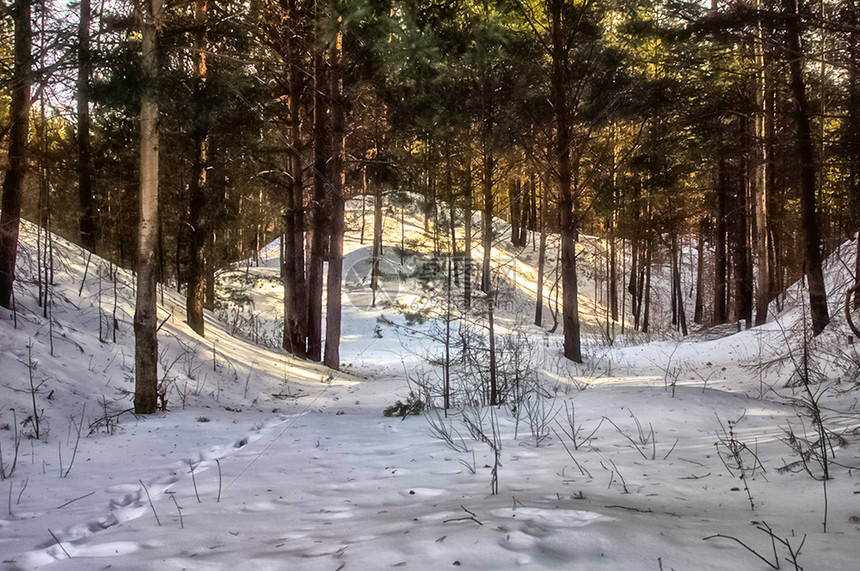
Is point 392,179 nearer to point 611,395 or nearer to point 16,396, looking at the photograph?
point 611,395

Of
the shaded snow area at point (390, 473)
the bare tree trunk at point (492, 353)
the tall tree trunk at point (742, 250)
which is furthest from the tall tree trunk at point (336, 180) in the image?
the tall tree trunk at point (742, 250)

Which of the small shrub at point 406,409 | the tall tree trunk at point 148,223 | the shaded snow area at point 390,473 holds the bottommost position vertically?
the small shrub at point 406,409

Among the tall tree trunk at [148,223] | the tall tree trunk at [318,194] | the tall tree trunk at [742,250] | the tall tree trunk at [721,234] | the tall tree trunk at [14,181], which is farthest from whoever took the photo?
the tall tree trunk at [721,234]

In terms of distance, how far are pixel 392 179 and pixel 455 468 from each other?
425 inches

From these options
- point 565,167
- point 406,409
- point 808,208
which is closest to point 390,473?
point 406,409

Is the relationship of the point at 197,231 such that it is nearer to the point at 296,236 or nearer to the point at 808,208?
the point at 296,236

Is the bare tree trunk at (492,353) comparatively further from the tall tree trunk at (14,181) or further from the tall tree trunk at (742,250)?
the tall tree trunk at (742,250)

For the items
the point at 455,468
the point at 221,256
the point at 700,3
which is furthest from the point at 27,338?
the point at 221,256

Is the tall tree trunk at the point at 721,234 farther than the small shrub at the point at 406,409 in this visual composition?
Yes

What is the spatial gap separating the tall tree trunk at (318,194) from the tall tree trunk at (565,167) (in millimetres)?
6026

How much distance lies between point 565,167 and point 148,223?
10.6m

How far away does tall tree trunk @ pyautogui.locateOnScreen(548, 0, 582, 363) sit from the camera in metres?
13.3

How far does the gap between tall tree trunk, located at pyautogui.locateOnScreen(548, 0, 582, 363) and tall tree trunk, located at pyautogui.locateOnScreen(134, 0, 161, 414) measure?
9.84m

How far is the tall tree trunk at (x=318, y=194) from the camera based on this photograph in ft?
42.6
